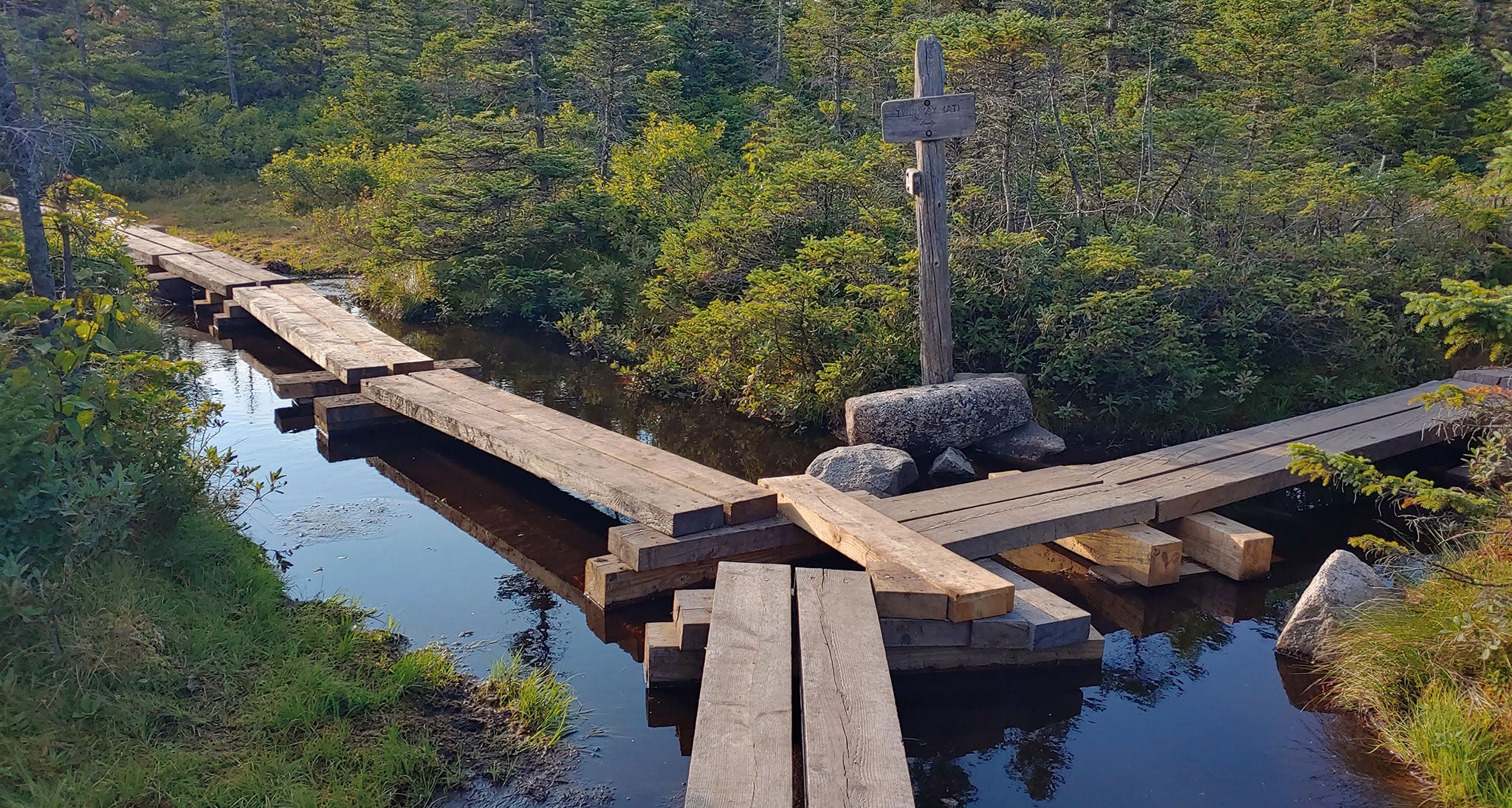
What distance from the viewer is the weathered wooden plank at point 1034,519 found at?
21.1 feet

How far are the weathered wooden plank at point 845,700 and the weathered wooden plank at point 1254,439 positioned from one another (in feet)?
9.69

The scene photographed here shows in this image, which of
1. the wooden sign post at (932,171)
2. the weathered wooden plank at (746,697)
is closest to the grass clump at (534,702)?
the weathered wooden plank at (746,697)

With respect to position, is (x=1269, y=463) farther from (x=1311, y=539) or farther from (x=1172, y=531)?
(x=1172, y=531)

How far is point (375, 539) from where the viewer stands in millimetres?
7434

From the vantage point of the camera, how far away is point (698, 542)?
21.1 ft

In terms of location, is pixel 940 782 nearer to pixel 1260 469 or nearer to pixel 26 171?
pixel 1260 469

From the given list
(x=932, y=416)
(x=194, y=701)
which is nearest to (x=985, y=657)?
(x=932, y=416)

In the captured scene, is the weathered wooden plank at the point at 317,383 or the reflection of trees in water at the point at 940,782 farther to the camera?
the weathered wooden plank at the point at 317,383

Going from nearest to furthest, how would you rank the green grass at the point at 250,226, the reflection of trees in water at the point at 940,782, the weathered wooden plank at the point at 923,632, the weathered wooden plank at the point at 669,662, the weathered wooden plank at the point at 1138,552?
the reflection of trees in water at the point at 940,782 < the weathered wooden plank at the point at 669,662 < the weathered wooden plank at the point at 923,632 < the weathered wooden plank at the point at 1138,552 < the green grass at the point at 250,226

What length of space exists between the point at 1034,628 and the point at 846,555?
145cm

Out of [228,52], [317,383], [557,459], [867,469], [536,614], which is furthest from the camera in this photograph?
[228,52]

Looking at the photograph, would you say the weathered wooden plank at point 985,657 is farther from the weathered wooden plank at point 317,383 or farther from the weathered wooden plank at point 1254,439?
the weathered wooden plank at point 317,383

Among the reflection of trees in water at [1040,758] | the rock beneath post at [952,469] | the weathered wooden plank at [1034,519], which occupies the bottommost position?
the reflection of trees in water at [1040,758]

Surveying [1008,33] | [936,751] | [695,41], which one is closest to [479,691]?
[936,751]
